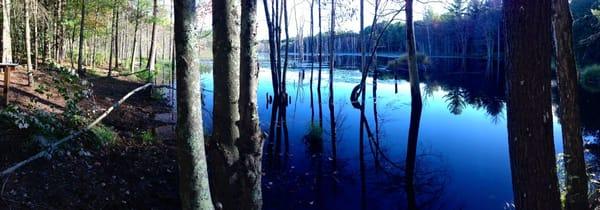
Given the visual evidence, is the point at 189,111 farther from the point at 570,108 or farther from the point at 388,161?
the point at 388,161

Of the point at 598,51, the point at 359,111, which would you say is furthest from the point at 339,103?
the point at 598,51

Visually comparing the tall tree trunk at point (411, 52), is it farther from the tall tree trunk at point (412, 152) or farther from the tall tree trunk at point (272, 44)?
the tall tree trunk at point (272, 44)

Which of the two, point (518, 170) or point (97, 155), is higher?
point (518, 170)

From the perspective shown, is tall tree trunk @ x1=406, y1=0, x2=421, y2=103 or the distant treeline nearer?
tall tree trunk @ x1=406, y1=0, x2=421, y2=103

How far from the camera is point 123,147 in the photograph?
808 cm

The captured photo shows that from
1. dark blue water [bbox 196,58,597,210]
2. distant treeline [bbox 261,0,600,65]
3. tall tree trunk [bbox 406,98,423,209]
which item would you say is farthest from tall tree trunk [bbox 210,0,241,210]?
distant treeline [bbox 261,0,600,65]

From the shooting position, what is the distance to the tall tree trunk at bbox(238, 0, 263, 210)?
4344mm

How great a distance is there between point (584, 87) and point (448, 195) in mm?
24107

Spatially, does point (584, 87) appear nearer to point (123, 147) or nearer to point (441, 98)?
point (441, 98)

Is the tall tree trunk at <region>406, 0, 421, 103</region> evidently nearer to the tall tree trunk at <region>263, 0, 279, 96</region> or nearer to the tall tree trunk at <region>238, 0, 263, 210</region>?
the tall tree trunk at <region>263, 0, 279, 96</region>

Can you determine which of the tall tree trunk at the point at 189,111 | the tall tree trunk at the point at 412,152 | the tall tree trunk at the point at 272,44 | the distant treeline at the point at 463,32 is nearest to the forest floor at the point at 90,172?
the tall tree trunk at the point at 189,111

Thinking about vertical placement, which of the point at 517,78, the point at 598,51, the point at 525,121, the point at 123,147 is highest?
the point at 598,51

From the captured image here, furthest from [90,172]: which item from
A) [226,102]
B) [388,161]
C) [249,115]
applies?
[388,161]

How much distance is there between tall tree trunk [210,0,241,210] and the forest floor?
212 cm
